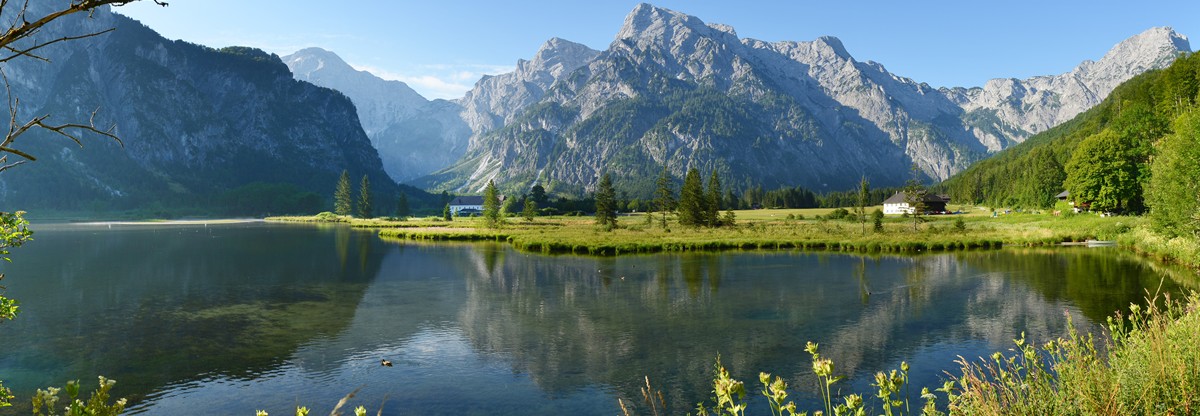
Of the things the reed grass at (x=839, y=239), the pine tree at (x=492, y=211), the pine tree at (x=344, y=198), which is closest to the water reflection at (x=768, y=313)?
the reed grass at (x=839, y=239)

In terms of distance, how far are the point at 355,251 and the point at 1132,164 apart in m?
100

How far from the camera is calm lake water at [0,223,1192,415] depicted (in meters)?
19.2

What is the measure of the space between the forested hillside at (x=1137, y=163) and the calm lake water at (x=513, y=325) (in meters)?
6.77

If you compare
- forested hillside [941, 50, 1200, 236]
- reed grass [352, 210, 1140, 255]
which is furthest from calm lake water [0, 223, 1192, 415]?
reed grass [352, 210, 1140, 255]

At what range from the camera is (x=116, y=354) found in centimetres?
2347

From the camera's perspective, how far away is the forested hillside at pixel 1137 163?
45.2 metres

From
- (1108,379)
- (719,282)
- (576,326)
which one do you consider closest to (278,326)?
(576,326)

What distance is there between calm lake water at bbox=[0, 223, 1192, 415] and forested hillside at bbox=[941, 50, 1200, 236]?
677 centimetres

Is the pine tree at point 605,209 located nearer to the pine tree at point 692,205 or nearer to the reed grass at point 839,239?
the pine tree at point 692,205

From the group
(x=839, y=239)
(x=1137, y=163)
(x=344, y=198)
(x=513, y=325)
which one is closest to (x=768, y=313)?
(x=513, y=325)

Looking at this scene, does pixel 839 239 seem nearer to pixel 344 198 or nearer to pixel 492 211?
pixel 492 211

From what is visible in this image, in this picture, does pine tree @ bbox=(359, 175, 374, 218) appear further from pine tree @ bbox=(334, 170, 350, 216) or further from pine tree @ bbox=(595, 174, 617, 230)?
pine tree @ bbox=(595, 174, 617, 230)

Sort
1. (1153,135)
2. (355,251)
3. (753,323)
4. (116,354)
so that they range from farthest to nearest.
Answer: (1153,135)
(355,251)
(753,323)
(116,354)

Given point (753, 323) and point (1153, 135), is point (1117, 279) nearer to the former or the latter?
point (753, 323)
